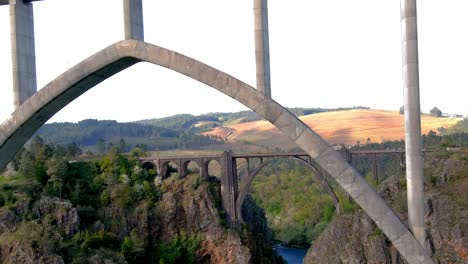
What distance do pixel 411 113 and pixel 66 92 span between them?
4549mm

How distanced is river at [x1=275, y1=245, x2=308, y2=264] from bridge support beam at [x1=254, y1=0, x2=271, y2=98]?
3902 centimetres

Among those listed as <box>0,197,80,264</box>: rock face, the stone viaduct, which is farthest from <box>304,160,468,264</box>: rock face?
the stone viaduct

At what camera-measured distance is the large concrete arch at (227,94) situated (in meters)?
5.71

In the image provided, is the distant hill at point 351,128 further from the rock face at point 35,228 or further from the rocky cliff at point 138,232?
the rock face at point 35,228

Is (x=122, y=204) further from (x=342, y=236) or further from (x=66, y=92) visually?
(x=66, y=92)

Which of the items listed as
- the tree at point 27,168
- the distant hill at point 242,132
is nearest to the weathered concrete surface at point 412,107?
the tree at point 27,168

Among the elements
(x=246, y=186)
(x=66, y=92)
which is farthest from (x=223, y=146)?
(x=66, y=92)

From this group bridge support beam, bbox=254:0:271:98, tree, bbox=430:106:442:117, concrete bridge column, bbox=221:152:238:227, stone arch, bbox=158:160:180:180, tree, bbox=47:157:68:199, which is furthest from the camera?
tree, bbox=430:106:442:117

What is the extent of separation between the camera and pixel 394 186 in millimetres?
30906

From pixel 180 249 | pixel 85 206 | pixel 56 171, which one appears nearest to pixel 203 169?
pixel 180 249

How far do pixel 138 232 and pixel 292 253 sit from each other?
19929 mm

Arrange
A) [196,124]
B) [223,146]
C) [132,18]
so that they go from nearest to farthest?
[132,18] → [223,146] → [196,124]

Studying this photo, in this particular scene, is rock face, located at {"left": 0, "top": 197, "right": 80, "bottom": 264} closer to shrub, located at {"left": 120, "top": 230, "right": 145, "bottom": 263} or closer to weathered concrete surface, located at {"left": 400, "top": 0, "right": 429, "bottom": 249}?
shrub, located at {"left": 120, "top": 230, "right": 145, "bottom": 263}

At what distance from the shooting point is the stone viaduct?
5.72 metres
